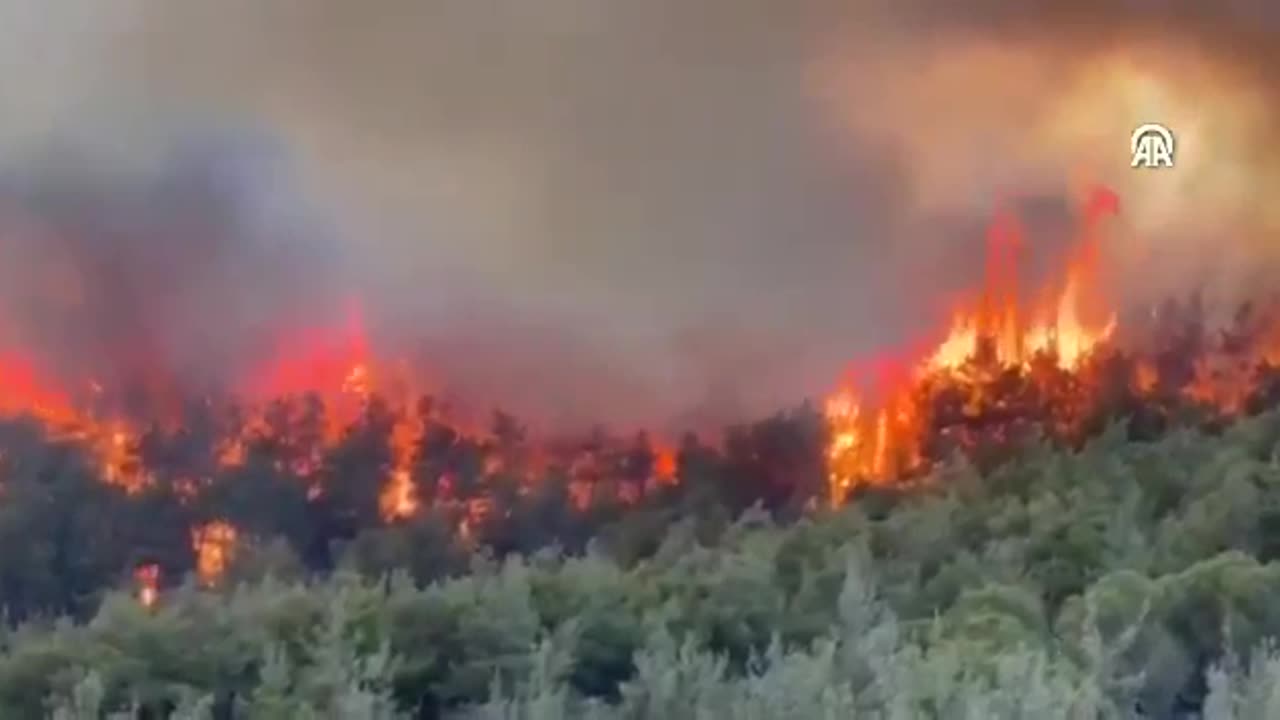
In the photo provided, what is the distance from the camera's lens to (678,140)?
19.1 ft

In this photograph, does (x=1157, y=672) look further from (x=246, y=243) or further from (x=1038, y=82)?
Result: (x=246, y=243)

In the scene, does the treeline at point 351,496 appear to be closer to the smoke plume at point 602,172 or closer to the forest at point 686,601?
the forest at point 686,601

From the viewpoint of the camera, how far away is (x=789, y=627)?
5.01m

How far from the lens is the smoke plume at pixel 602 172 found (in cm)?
520

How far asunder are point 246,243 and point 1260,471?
3.00 metres

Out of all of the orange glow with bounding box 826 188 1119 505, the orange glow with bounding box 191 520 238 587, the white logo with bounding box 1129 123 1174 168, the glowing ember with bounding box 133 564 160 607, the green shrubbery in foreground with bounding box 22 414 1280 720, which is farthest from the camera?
the white logo with bounding box 1129 123 1174 168

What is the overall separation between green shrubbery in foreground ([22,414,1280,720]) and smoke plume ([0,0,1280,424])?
0.60 m

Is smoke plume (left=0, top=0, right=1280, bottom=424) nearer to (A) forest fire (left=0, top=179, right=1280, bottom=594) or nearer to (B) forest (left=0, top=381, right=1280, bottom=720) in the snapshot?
(A) forest fire (left=0, top=179, right=1280, bottom=594)

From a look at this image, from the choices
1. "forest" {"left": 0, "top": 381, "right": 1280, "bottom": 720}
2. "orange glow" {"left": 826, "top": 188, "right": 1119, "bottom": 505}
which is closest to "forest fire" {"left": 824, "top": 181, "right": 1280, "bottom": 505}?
"orange glow" {"left": 826, "top": 188, "right": 1119, "bottom": 505}

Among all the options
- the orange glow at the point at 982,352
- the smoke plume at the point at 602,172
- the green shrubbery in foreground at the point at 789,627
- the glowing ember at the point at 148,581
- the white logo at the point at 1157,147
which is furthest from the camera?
the white logo at the point at 1157,147

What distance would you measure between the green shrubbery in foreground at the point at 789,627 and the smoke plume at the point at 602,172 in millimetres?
602

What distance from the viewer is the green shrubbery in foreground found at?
4457 mm

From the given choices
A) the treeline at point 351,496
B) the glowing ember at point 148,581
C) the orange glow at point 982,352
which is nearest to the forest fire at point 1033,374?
the orange glow at point 982,352

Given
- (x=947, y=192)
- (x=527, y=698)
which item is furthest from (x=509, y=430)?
(x=947, y=192)
